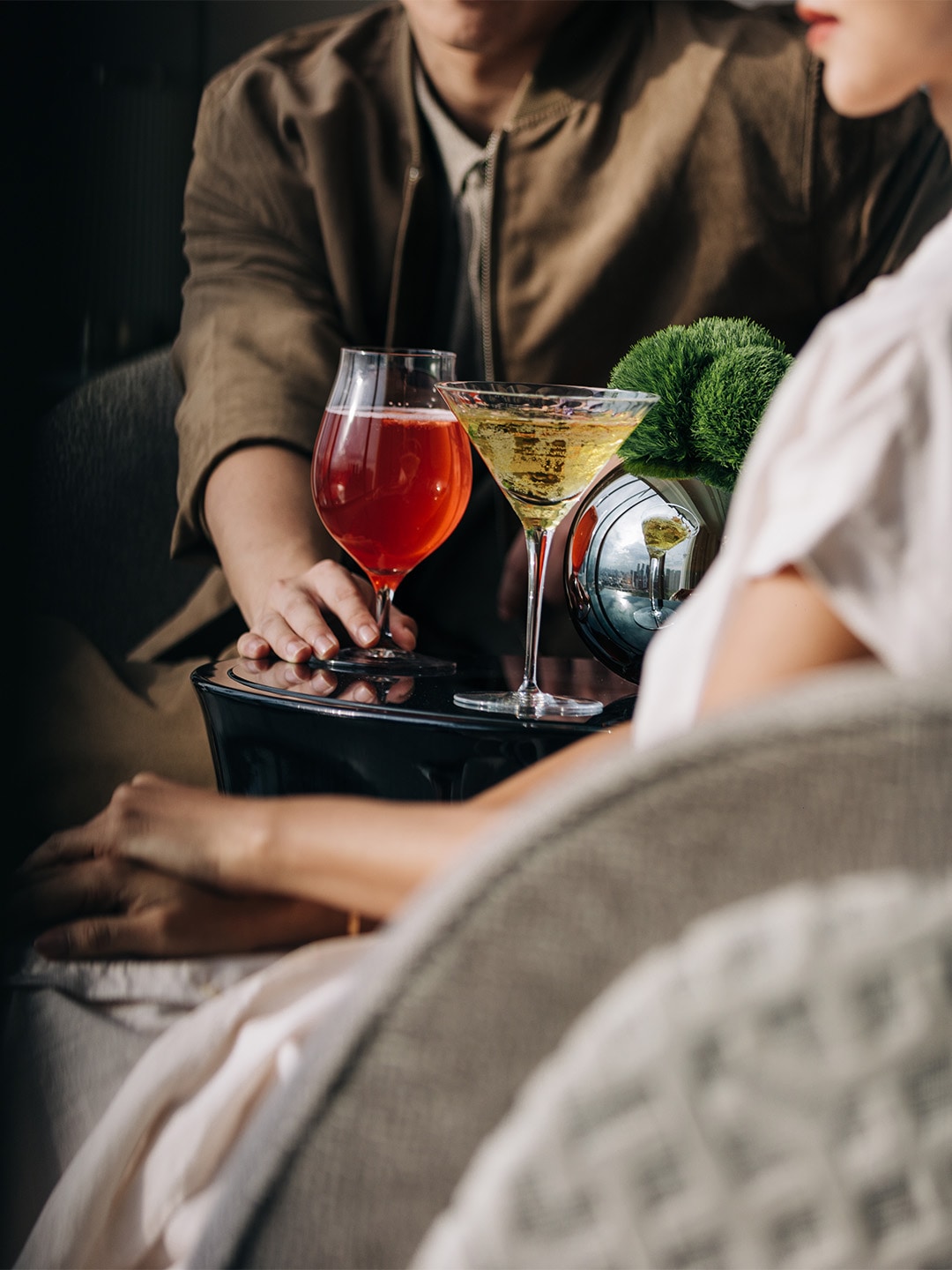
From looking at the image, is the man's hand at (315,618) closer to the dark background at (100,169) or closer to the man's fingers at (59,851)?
the man's fingers at (59,851)

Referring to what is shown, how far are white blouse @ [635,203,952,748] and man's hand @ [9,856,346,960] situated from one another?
0.27 metres

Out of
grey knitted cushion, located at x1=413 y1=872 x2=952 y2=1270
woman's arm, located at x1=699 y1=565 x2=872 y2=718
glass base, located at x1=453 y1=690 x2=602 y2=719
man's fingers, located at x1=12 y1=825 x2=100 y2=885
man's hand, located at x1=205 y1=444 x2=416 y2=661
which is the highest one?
woman's arm, located at x1=699 y1=565 x2=872 y2=718

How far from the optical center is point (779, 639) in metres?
0.47

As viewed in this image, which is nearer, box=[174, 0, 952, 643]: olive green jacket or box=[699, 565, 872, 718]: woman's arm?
box=[699, 565, 872, 718]: woman's arm

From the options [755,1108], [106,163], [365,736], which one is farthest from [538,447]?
[106,163]

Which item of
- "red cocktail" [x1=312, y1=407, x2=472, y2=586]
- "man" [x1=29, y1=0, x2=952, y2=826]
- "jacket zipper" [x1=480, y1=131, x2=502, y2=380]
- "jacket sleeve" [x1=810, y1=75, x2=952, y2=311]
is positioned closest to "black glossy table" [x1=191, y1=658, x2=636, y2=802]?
"red cocktail" [x1=312, y1=407, x2=472, y2=586]

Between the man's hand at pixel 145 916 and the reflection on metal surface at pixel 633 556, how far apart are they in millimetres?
389

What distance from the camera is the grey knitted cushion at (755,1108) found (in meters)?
0.36

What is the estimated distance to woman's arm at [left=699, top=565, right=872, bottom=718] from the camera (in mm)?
469

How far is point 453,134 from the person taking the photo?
171 centimetres

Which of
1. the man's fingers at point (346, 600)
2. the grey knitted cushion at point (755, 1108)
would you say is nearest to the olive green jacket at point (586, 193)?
the man's fingers at point (346, 600)

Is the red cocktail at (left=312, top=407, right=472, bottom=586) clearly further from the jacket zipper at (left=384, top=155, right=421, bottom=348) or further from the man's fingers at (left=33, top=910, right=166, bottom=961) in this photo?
the jacket zipper at (left=384, top=155, right=421, bottom=348)

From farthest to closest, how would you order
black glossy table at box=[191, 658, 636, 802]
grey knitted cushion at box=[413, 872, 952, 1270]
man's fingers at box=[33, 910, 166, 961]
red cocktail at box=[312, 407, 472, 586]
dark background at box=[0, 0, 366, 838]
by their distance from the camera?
dark background at box=[0, 0, 366, 838] → red cocktail at box=[312, 407, 472, 586] → black glossy table at box=[191, 658, 636, 802] → man's fingers at box=[33, 910, 166, 961] → grey knitted cushion at box=[413, 872, 952, 1270]

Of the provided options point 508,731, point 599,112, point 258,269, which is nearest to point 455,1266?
point 508,731
